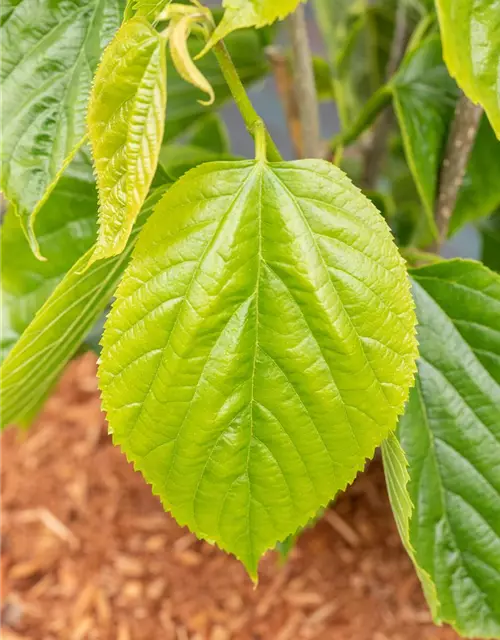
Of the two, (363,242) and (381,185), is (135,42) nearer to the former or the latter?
(363,242)

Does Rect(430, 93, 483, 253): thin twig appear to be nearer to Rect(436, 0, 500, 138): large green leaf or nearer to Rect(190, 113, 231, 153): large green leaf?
Rect(436, 0, 500, 138): large green leaf

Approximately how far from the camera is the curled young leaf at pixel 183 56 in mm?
260

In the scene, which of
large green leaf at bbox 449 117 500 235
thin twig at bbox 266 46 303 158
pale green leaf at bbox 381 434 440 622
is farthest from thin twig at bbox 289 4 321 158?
pale green leaf at bbox 381 434 440 622

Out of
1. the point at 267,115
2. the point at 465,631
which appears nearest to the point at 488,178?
the point at 465,631

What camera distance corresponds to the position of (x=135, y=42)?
27 cm

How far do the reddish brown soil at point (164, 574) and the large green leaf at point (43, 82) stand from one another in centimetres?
54

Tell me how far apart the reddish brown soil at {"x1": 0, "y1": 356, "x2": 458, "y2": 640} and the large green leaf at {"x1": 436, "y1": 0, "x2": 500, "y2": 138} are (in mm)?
624

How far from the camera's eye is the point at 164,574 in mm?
792

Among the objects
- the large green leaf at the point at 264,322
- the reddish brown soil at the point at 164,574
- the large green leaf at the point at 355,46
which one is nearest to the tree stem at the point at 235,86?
the large green leaf at the point at 264,322

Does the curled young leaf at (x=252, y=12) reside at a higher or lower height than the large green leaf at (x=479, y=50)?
higher

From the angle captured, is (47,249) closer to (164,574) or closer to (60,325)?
(60,325)

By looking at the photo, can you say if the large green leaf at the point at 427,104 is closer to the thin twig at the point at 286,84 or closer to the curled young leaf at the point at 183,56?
the thin twig at the point at 286,84

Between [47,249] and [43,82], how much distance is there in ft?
0.44

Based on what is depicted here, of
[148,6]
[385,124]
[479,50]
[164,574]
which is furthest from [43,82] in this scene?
[164,574]
